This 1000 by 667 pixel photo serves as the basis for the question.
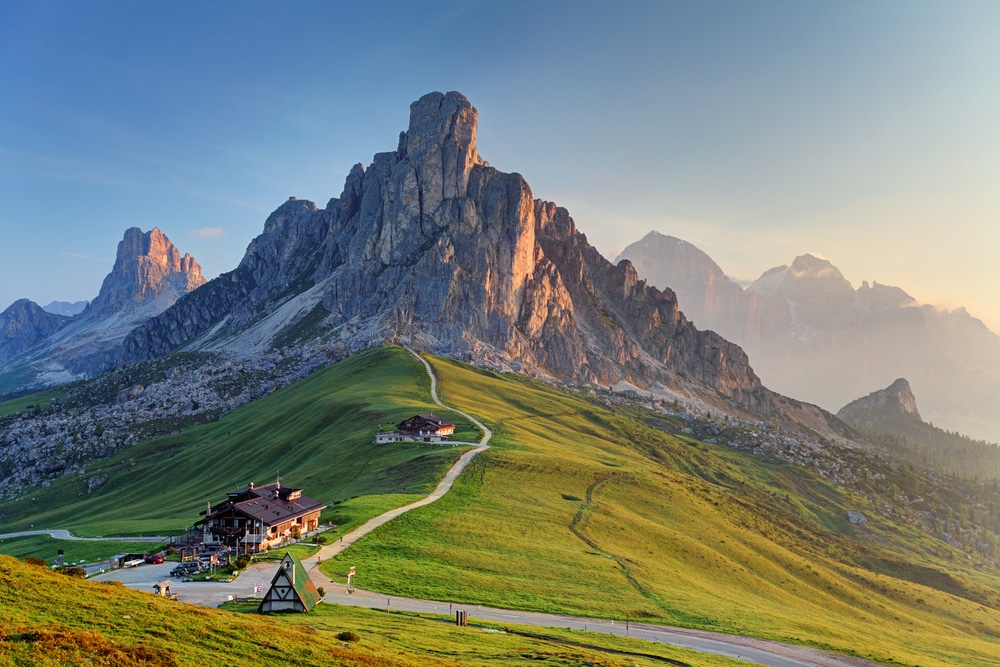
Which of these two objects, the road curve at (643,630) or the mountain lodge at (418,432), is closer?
the road curve at (643,630)

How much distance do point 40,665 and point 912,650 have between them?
274 feet

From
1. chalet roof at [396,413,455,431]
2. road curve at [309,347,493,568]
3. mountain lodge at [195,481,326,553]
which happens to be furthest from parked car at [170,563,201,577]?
chalet roof at [396,413,455,431]

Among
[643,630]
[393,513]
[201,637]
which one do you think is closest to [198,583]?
[201,637]

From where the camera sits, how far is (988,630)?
105m

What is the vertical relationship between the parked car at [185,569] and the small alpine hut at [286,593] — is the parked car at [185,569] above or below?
below

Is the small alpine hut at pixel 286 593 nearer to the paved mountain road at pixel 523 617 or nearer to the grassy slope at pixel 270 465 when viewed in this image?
the paved mountain road at pixel 523 617

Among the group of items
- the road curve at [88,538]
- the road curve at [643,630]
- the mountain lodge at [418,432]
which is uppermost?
the mountain lodge at [418,432]

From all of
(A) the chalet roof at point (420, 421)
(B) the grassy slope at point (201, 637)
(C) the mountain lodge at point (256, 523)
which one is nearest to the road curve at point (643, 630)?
(B) the grassy slope at point (201, 637)

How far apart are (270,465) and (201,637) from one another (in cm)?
11309

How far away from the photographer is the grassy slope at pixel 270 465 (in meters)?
107

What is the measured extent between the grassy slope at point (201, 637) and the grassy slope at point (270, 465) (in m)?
42.9

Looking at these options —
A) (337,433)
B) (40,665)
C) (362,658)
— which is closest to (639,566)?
(362,658)

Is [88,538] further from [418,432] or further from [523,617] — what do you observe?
[523,617]

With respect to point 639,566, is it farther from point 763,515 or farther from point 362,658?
point 763,515
